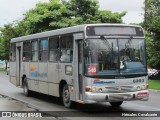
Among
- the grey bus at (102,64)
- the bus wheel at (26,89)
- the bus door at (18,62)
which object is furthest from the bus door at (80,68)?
the bus door at (18,62)

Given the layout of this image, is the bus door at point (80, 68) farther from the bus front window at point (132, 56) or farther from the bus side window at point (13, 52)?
the bus side window at point (13, 52)

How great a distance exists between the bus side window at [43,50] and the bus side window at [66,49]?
1789 millimetres

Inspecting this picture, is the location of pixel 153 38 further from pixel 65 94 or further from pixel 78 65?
pixel 78 65

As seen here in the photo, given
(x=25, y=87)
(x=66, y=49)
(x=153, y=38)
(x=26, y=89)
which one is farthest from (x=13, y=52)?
(x=153, y=38)

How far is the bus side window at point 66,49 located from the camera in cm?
1497

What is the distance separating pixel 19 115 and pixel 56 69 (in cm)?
359

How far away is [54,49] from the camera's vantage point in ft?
54.4

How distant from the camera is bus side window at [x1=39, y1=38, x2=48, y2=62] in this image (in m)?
17.6

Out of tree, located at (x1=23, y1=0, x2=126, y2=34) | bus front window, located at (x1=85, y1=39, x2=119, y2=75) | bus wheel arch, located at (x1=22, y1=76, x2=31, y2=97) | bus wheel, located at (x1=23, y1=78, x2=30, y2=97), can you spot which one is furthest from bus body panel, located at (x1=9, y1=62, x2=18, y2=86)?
tree, located at (x1=23, y1=0, x2=126, y2=34)

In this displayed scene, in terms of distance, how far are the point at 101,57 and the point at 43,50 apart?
488 cm

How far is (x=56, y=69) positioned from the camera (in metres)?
16.3

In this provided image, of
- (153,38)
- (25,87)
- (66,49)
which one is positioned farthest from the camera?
(153,38)

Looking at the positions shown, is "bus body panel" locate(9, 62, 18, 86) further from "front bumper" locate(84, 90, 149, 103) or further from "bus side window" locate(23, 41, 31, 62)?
"front bumper" locate(84, 90, 149, 103)

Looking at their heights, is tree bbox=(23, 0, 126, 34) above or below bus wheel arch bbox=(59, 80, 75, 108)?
above
